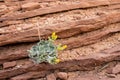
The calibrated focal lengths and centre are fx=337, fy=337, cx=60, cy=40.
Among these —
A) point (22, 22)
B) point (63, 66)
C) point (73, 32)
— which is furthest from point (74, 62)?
point (22, 22)

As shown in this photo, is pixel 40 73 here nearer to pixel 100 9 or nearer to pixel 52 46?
pixel 52 46

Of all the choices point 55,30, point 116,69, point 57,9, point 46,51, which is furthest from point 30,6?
point 116,69

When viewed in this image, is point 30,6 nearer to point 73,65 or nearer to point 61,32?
point 61,32

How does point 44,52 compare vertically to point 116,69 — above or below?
above

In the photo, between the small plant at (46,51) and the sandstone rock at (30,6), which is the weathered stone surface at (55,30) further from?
the sandstone rock at (30,6)

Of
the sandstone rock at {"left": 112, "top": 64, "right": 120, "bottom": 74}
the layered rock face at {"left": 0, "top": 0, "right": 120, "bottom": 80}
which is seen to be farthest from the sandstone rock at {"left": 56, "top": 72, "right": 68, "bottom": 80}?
the sandstone rock at {"left": 112, "top": 64, "right": 120, "bottom": 74}

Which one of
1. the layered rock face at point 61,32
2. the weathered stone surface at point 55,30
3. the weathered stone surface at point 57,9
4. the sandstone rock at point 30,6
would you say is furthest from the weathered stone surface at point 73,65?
the sandstone rock at point 30,6
